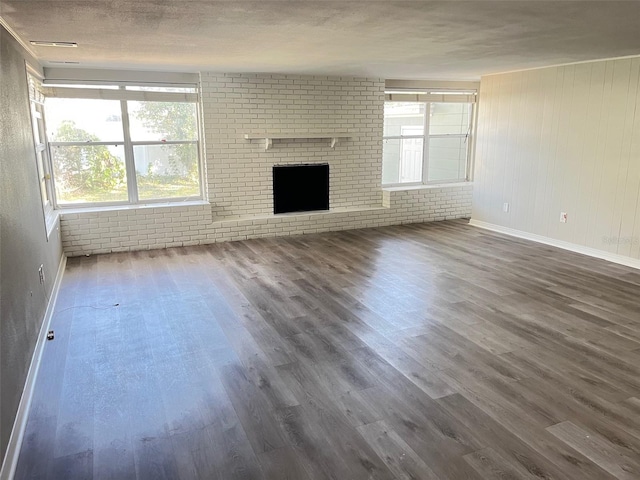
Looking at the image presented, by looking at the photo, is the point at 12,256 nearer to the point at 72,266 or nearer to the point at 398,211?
the point at 72,266

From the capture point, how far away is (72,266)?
17.2ft

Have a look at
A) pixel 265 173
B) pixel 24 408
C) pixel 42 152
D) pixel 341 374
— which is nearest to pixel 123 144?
pixel 42 152

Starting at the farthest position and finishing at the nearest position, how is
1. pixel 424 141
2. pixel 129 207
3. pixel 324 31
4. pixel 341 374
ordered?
pixel 424 141 → pixel 129 207 → pixel 324 31 → pixel 341 374

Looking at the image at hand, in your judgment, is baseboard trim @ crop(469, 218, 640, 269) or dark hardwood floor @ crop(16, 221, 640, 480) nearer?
dark hardwood floor @ crop(16, 221, 640, 480)

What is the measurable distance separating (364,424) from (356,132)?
5.32 metres

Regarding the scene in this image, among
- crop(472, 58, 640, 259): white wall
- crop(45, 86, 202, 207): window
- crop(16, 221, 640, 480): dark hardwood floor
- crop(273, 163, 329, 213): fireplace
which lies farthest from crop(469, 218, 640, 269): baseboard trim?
crop(45, 86, 202, 207): window

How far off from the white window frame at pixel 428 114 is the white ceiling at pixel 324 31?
6.92ft

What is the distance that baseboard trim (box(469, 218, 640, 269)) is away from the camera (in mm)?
5249

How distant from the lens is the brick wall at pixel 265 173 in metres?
5.93

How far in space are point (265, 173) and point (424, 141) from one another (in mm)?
2846

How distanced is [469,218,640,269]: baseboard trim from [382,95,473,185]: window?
3.92ft

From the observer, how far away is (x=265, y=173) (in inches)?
261

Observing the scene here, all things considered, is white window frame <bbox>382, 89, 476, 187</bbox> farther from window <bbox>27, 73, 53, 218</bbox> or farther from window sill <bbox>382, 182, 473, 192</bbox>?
window <bbox>27, 73, 53, 218</bbox>

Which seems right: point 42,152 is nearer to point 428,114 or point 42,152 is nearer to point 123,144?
point 123,144
